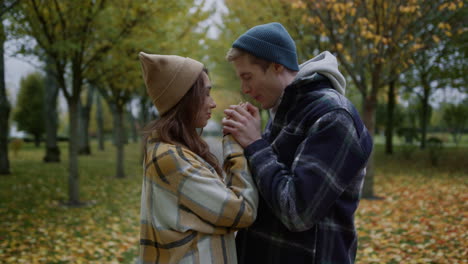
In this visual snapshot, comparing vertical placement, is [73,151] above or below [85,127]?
below

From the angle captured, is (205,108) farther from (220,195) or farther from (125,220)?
(125,220)

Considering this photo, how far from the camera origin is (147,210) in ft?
5.50

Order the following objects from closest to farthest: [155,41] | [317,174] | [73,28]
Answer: [317,174], [73,28], [155,41]

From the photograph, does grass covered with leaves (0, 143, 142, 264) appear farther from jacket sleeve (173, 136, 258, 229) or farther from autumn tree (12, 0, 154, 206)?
jacket sleeve (173, 136, 258, 229)

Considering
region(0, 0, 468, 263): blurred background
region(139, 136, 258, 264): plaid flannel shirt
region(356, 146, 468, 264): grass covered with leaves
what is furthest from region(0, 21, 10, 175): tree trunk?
region(139, 136, 258, 264): plaid flannel shirt

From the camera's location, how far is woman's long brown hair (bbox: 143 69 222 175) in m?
1.72

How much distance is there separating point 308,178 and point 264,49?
0.61 metres

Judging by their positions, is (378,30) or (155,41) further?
(155,41)

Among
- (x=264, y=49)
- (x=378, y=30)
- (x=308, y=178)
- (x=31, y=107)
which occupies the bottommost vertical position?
(x=308, y=178)

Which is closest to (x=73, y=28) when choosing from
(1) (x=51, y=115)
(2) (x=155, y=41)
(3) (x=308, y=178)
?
(2) (x=155, y=41)

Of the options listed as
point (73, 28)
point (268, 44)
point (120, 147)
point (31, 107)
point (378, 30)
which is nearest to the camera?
point (268, 44)

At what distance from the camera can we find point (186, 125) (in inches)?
69.7

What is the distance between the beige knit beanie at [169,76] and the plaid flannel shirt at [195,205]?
24 centimetres

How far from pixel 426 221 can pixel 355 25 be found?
4479 mm
